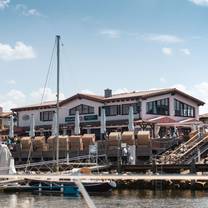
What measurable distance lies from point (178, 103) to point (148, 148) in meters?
20.8

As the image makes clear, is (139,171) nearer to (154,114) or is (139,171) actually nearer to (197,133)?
(197,133)

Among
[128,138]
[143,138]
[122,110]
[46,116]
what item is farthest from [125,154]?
[46,116]

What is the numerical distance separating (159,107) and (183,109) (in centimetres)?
495

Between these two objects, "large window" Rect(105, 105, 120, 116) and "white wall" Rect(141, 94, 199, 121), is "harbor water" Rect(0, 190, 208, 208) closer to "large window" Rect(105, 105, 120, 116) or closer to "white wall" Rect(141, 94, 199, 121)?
"white wall" Rect(141, 94, 199, 121)

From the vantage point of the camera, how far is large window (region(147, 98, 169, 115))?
7081cm

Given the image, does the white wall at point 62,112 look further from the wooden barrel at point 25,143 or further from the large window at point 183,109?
the wooden barrel at point 25,143

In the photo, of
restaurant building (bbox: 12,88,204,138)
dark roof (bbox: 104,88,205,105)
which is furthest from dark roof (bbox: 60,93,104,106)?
dark roof (bbox: 104,88,205,105)

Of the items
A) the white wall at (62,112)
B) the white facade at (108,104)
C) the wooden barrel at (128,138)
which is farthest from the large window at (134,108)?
the wooden barrel at (128,138)

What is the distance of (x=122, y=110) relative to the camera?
71250 millimetres

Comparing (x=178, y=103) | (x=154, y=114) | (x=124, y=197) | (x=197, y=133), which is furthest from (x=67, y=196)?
(x=178, y=103)

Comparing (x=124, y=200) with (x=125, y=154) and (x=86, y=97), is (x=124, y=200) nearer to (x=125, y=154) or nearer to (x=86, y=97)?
Answer: (x=125, y=154)

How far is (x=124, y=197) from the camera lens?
38719 mm

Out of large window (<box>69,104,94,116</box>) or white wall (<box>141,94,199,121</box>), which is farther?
large window (<box>69,104,94,116</box>)

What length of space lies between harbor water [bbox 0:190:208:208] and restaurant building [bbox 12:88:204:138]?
1036 inches
